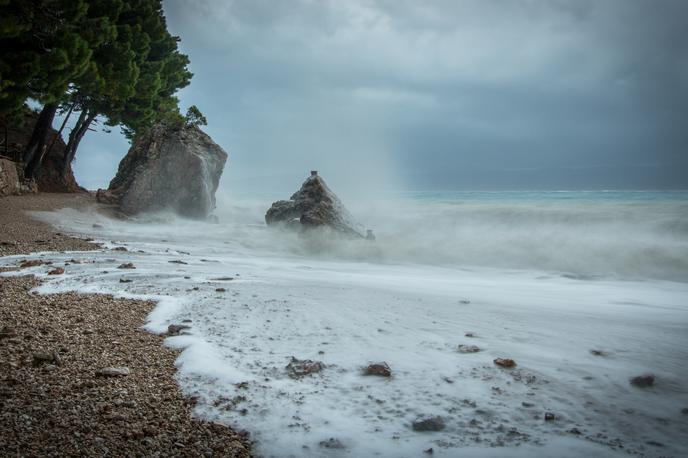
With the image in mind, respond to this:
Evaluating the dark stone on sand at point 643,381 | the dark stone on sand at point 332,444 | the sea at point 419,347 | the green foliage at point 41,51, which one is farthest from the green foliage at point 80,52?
the dark stone on sand at point 643,381

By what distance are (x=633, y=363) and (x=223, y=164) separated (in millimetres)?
18083

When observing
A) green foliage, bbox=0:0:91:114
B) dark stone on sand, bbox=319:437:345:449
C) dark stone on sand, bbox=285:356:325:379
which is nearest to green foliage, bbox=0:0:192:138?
green foliage, bbox=0:0:91:114

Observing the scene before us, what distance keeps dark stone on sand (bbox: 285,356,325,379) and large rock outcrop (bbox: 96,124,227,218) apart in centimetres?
1528

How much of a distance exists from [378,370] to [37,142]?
67.4 feet

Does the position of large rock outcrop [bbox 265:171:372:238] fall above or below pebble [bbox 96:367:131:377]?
above

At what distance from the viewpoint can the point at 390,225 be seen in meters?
19.9

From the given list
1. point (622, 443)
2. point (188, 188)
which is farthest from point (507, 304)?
point (188, 188)

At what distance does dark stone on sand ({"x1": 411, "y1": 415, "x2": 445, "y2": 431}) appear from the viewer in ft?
8.63

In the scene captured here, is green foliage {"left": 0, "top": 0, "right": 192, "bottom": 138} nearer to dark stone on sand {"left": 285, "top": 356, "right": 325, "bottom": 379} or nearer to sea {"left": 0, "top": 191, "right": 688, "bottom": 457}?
sea {"left": 0, "top": 191, "right": 688, "bottom": 457}

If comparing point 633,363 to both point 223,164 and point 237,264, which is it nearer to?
point 237,264

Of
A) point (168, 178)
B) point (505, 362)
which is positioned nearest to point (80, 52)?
point (168, 178)

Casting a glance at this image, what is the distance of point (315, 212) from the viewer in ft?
45.5

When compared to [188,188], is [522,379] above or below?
below

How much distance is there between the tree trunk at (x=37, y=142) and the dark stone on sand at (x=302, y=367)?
1876cm
